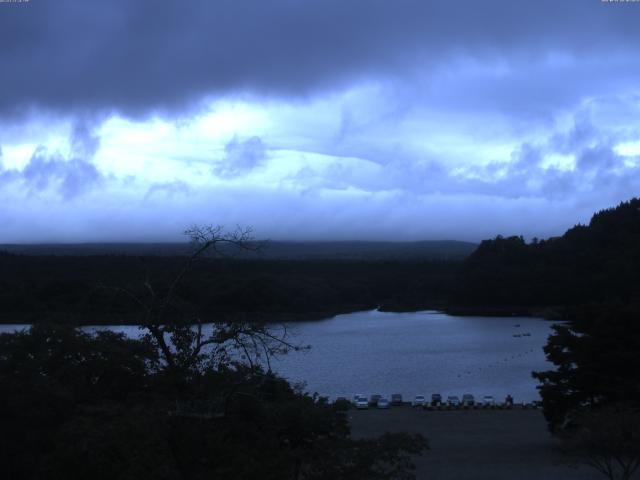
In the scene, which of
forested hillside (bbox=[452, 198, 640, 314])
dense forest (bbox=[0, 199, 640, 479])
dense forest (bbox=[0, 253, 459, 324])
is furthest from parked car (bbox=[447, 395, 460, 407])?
forested hillside (bbox=[452, 198, 640, 314])

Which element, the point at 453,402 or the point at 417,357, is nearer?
the point at 453,402

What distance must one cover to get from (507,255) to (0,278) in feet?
142

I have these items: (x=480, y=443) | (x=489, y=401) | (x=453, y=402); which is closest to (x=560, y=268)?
(x=489, y=401)

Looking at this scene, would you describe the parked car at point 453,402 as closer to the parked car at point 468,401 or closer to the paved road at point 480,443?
the parked car at point 468,401

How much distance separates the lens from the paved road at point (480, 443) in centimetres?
1510

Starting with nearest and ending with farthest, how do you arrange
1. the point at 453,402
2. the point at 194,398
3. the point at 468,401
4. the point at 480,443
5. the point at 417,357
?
the point at 194,398 → the point at 480,443 → the point at 453,402 → the point at 468,401 → the point at 417,357

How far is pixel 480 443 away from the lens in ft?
61.2

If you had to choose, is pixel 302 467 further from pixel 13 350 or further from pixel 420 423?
pixel 420 423

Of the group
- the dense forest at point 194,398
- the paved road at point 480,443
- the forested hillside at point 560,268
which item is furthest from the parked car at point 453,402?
the forested hillside at point 560,268

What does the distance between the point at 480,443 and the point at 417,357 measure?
→ 2057 cm

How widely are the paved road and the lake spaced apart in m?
4.01

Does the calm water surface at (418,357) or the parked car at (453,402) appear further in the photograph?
the calm water surface at (418,357)

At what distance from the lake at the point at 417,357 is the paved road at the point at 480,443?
158 inches

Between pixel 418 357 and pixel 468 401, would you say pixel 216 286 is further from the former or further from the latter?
pixel 418 357
